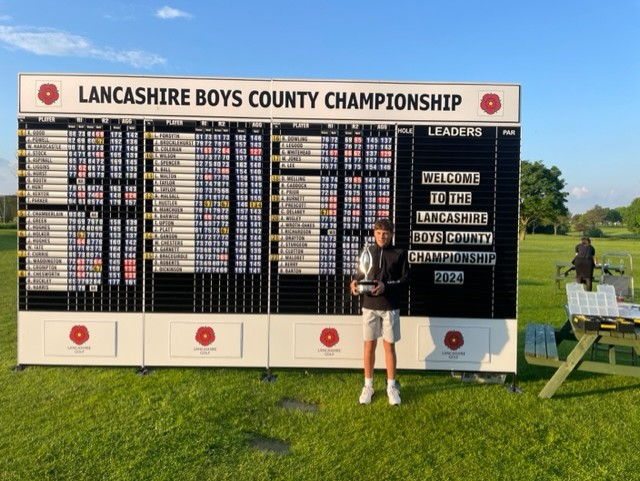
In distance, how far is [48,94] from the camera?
582 centimetres

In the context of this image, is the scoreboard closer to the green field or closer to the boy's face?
the green field

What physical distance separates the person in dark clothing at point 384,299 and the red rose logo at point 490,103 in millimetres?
2037

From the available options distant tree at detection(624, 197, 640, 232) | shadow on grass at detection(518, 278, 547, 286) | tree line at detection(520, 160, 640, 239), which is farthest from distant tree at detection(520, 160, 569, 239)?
shadow on grass at detection(518, 278, 547, 286)

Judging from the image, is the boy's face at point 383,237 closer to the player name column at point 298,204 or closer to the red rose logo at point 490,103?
the player name column at point 298,204

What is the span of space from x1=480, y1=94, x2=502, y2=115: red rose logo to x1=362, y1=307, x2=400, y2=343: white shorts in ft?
9.05

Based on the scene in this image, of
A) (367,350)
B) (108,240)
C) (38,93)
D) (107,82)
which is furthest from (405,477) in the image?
(38,93)

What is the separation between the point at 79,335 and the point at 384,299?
152 inches

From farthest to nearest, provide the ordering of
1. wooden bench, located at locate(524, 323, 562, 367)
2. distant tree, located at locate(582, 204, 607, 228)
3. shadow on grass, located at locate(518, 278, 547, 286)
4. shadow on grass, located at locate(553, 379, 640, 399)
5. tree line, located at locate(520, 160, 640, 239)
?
distant tree, located at locate(582, 204, 607, 228) → tree line, located at locate(520, 160, 640, 239) → shadow on grass, located at locate(518, 278, 547, 286) → shadow on grass, located at locate(553, 379, 640, 399) → wooden bench, located at locate(524, 323, 562, 367)

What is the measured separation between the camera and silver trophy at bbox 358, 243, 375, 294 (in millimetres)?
5051

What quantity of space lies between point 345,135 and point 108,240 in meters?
3.25

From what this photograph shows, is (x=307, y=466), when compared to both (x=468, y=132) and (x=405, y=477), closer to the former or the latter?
(x=405, y=477)

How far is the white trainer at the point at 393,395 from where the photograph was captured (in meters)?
5.02

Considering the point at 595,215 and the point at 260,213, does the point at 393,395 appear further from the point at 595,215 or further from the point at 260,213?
the point at 595,215

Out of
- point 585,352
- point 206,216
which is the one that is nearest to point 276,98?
point 206,216
